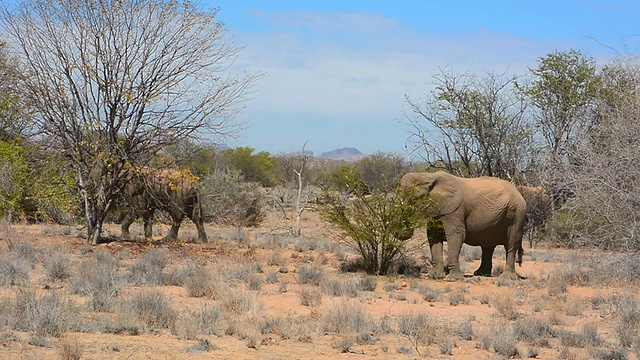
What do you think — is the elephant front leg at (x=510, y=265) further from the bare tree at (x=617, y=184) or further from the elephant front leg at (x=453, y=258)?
the bare tree at (x=617, y=184)

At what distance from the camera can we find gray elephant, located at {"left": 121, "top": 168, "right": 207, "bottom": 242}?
18.1 metres

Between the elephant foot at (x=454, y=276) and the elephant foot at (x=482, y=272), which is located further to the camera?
the elephant foot at (x=482, y=272)

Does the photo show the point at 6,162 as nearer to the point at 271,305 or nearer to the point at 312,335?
the point at 271,305

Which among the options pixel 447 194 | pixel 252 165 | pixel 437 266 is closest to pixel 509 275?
pixel 437 266

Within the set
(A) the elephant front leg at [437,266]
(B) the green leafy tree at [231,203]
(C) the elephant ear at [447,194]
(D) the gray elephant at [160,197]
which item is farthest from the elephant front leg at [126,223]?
(B) the green leafy tree at [231,203]

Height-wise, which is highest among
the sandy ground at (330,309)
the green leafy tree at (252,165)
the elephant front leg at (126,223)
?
the green leafy tree at (252,165)

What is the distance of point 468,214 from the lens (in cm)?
1544

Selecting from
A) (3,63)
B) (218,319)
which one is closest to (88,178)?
(3,63)

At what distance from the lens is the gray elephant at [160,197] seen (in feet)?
59.4

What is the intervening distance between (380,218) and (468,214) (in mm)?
1708

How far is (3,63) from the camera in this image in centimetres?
1814

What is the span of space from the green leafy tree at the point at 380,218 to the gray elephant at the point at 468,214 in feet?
1.17

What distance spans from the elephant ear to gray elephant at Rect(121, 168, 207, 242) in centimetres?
550

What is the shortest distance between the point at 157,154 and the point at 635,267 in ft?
34.5
